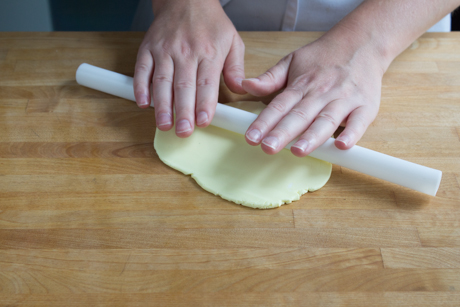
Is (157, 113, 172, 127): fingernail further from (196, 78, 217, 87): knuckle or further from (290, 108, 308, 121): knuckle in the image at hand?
(290, 108, 308, 121): knuckle

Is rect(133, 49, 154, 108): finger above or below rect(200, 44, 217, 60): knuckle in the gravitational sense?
below

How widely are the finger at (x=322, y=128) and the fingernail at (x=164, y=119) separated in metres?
0.29


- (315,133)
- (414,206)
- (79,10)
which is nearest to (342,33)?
(315,133)

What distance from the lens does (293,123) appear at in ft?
2.72

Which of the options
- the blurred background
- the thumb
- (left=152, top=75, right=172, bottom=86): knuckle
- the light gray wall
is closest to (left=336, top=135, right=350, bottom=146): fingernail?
the thumb

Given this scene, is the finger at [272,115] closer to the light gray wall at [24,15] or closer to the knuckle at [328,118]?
the knuckle at [328,118]

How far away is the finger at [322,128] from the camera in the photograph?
794 millimetres

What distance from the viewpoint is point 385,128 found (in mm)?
968

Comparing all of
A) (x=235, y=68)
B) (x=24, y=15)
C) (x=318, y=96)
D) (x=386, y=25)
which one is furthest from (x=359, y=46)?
(x=24, y=15)

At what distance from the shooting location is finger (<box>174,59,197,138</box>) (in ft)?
2.88

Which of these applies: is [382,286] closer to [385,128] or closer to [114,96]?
[385,128]

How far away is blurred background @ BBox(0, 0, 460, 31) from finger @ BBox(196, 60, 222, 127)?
1.58m

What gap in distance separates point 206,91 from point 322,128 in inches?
11.3

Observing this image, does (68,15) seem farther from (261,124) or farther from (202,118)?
(261,124)
